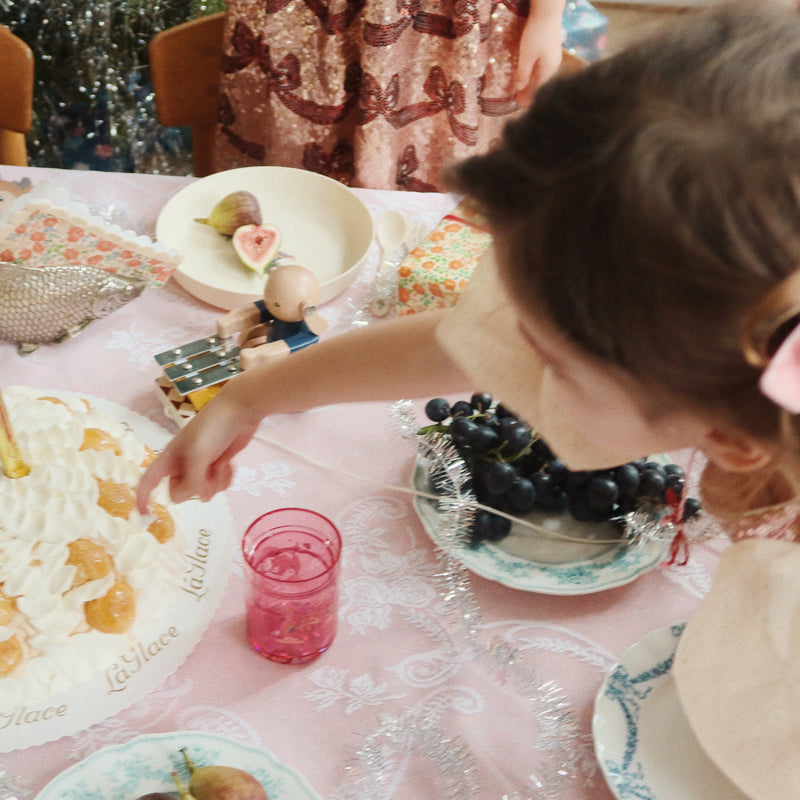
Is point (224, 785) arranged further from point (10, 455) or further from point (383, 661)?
point (10, 455)

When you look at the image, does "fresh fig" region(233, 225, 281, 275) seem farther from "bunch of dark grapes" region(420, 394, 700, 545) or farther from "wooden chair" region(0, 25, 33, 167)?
"wooden chair" region(0, 25, 33, 167)

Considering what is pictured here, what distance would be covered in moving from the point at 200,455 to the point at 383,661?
0.29m

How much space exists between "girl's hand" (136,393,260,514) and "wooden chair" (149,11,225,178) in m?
1.07

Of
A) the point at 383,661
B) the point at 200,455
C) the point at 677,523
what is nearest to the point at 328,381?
the point at 200,455

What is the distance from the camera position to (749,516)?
0.74 m

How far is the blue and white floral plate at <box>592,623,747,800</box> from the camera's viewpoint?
2.48 feet

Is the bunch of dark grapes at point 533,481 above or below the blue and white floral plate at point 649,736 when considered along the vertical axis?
above

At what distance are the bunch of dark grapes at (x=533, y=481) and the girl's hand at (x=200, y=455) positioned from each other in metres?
0.24

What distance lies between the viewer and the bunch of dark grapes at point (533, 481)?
0.94m

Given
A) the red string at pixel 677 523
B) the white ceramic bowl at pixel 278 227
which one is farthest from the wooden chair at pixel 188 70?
the red string at pixel 677 523

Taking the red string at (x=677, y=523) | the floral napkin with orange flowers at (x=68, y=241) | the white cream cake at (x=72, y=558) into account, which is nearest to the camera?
the white cream cake at (x=72, y=558)

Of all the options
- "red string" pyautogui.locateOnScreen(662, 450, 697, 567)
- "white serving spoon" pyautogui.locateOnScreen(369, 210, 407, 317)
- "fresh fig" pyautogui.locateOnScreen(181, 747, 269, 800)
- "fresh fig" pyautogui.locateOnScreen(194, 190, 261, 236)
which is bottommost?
"fresh fig" pyautogui.locateOnScreen(181, 747, 269, 800)

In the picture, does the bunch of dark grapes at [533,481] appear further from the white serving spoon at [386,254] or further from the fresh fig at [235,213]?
the fresh fig at [235,213]

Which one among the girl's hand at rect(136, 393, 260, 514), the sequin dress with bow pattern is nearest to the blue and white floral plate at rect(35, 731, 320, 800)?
the girl's hand at rect(136, 393, 260, 514)
